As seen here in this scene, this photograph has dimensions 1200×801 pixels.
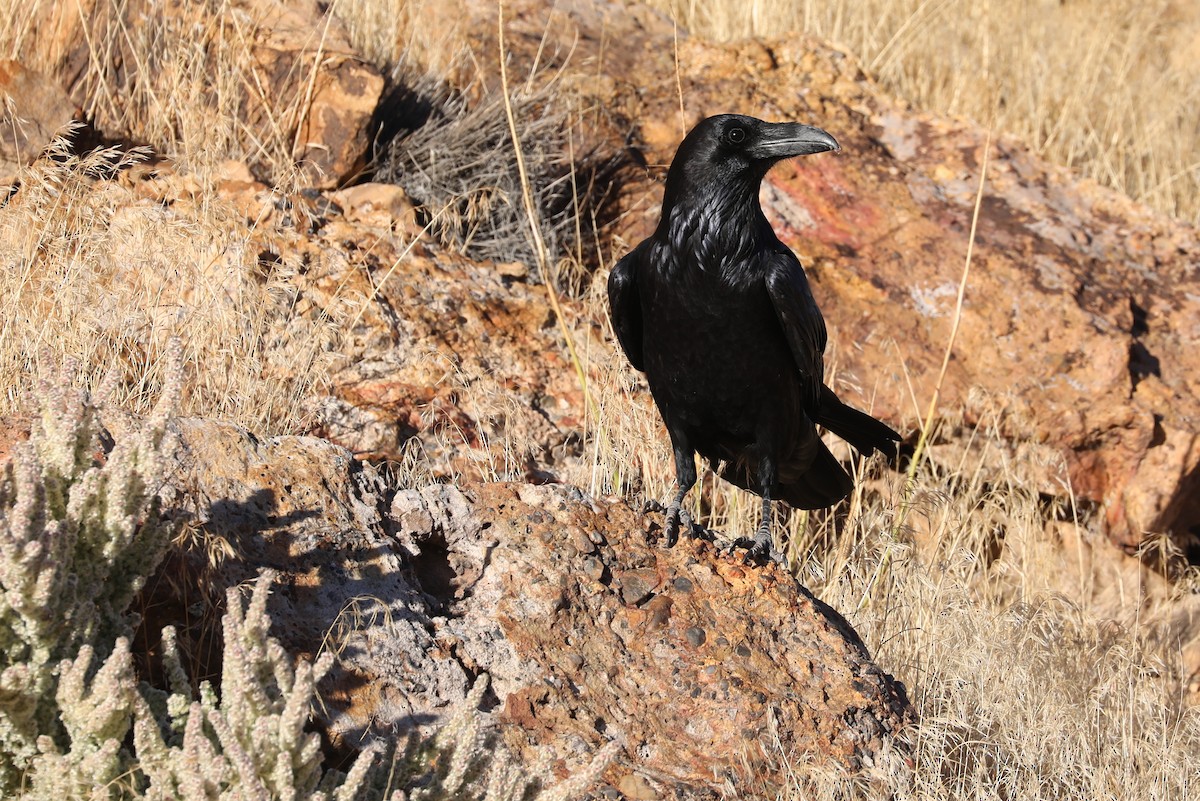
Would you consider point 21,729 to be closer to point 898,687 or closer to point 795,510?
Answer: point 898,687

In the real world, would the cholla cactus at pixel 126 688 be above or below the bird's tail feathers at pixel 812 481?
above

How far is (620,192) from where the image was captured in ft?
20.9

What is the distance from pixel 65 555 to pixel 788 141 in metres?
2.59

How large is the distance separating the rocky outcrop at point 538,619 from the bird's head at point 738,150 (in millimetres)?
1224

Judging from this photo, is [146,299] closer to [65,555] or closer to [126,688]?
[65,555]

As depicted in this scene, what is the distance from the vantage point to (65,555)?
2.43 metres

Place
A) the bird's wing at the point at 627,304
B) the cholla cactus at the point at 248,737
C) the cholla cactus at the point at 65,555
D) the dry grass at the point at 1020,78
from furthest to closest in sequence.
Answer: the dry grass at the point at 1020,78 < the bird's wing at the point at 627,304 < the cholla cactus at the point at 65,555 < the cholla cactus at the point at 248,737

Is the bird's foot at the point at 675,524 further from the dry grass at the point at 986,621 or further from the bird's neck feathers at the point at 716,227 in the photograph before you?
the bird's neck feathers at the point at 716,227

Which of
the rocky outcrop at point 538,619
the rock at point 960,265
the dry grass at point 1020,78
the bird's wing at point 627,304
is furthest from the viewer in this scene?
the dry grass at point 1020,78

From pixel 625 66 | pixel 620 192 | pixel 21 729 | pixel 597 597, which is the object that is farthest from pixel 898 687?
pixel 625 66

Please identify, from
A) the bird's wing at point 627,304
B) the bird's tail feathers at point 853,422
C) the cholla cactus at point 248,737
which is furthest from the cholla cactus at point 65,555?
the bird's tail feathers at point 853,422

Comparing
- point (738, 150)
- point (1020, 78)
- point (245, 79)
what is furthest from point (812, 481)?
point (1020, 78)

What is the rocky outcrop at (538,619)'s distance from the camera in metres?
2.87

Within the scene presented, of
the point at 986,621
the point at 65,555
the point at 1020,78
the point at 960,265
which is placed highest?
the point at 1020,78
